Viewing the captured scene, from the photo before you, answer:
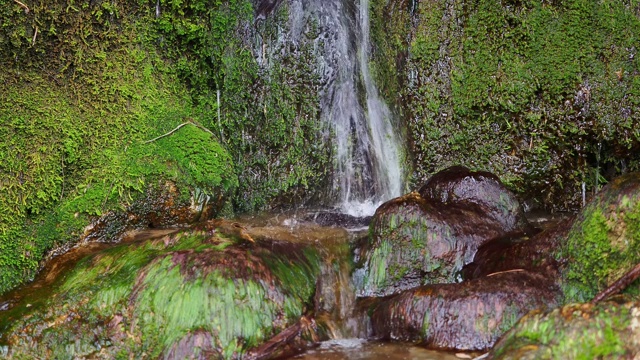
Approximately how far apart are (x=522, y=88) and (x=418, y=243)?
225 centimetres

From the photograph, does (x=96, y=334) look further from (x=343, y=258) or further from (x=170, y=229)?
(x=343, y=258)

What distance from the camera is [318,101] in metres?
6.85

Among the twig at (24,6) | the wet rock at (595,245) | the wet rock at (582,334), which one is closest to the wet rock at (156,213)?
the twig at (24,6)

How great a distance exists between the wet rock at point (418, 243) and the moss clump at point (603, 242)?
927mm

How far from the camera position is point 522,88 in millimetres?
6402

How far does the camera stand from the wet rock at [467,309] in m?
4.18

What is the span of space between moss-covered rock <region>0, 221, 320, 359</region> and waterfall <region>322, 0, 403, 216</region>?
2371 mm

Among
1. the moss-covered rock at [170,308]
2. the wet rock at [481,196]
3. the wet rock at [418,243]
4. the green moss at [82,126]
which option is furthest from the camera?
the wet rock at [481,196]

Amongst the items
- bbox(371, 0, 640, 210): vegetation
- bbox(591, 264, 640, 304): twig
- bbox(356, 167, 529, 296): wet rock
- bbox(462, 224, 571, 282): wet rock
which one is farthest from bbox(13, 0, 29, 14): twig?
bbox(591, 264, 640, 304): twig

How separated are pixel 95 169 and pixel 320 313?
240 centimetres

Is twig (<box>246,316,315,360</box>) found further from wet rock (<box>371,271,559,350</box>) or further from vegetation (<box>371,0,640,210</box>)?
vegetation (<box>371,0,640,210</box>)

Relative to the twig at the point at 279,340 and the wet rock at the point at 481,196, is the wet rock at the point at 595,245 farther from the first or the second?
the twig at the point at 279,340

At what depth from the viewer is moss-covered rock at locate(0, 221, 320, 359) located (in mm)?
4156

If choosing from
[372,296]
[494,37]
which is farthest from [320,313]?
[494,37]
